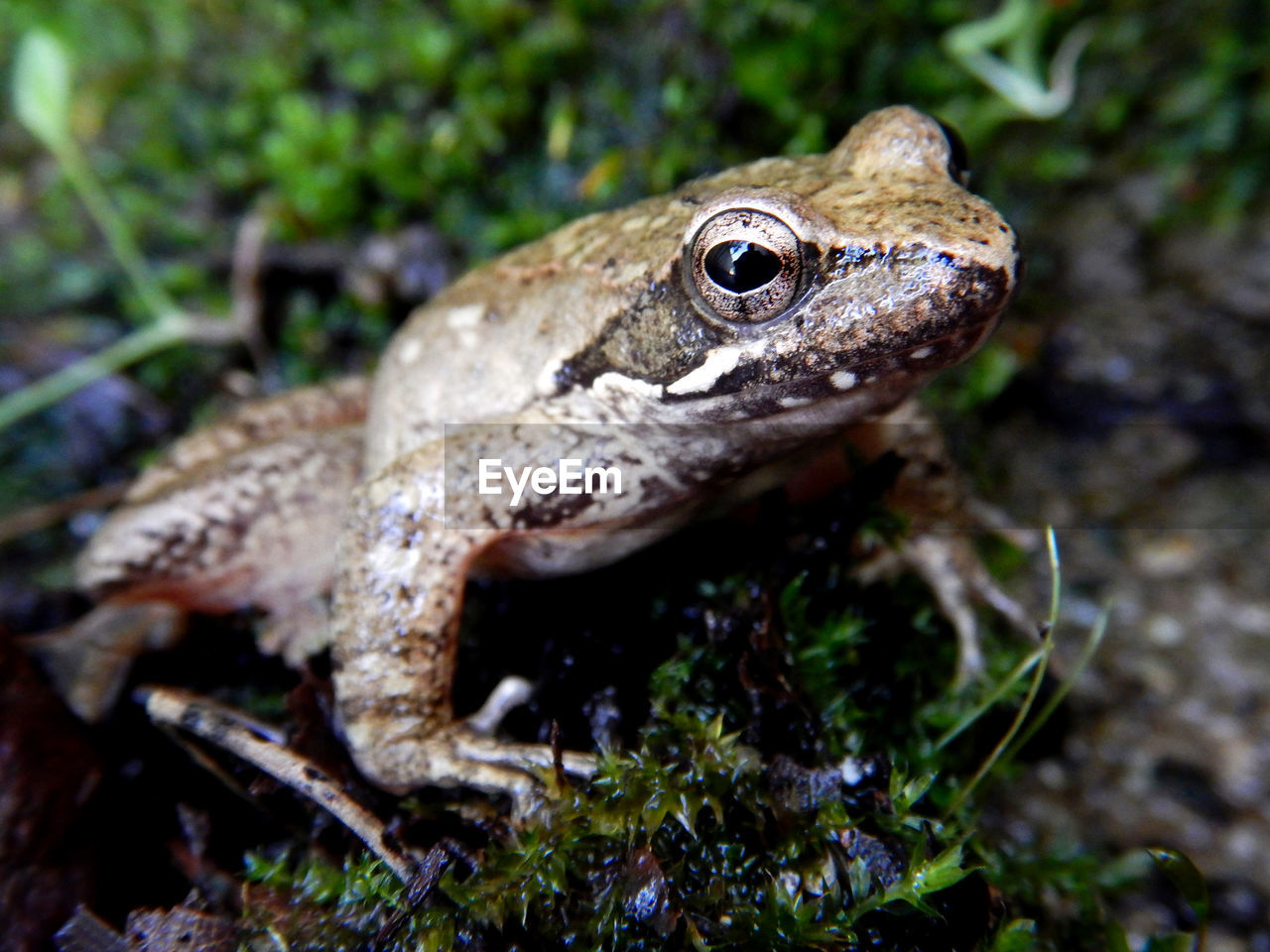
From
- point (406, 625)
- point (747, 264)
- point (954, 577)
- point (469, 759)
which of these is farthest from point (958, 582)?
point (406, 625)

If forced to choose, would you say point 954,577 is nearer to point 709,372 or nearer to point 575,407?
point 709,372

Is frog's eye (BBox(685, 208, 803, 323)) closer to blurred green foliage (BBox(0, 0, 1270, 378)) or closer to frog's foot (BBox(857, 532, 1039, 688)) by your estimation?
frog's foot (BBox(857, 532, 1039, 688))

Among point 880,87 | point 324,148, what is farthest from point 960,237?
point 324,148

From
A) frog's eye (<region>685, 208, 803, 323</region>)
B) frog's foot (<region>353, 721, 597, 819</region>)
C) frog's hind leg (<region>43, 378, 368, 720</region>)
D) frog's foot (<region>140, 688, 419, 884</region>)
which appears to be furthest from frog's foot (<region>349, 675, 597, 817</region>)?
frog's eye (<region>685, 208, 803, 323</region>)

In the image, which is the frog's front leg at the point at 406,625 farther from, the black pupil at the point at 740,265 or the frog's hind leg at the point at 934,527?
the frog's hind leg at the point at 934,527

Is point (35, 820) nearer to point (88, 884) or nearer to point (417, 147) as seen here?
point (88, 884)

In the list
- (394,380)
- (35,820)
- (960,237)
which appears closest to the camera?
(960,237)

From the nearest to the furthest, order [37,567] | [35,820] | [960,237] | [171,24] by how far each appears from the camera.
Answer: [960,237] < [35,820] < [37,567] < [171,24]
